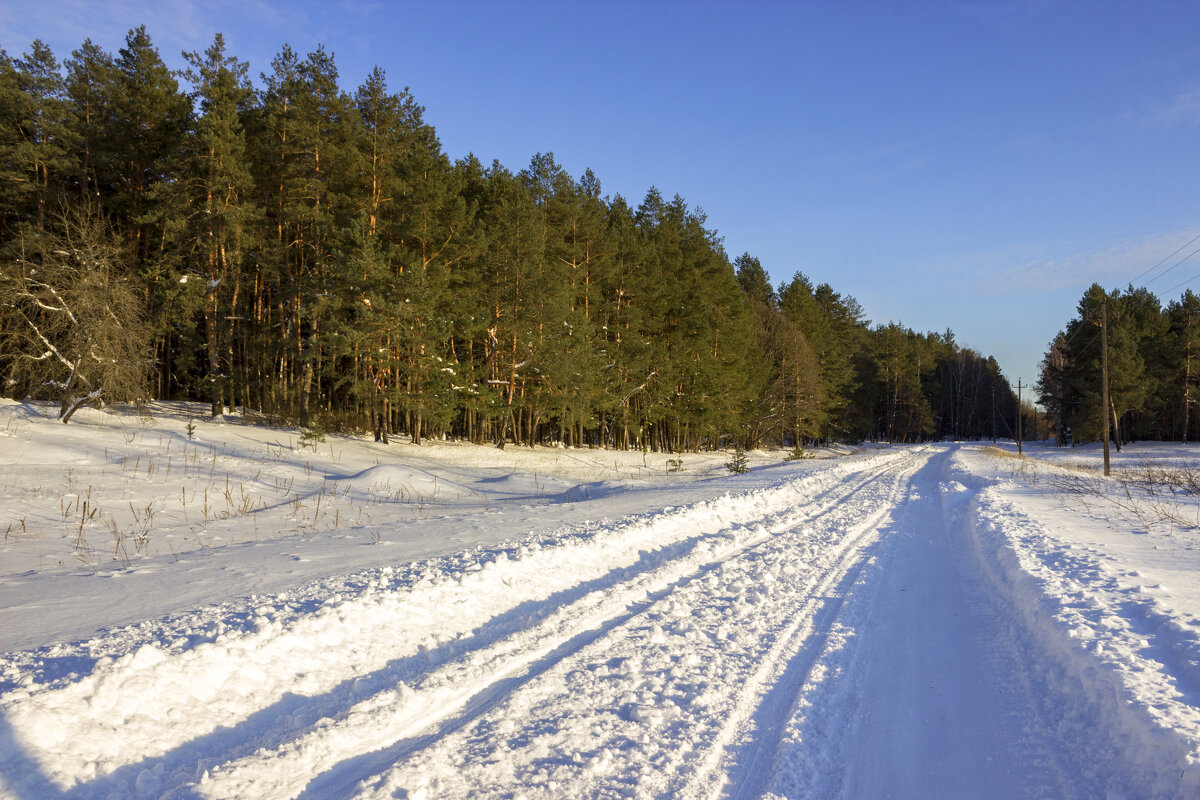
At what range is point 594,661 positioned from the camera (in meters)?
4.56

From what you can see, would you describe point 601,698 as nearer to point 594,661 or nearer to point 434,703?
point 594,661

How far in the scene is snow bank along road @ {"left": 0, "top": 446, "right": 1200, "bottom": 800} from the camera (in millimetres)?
3102

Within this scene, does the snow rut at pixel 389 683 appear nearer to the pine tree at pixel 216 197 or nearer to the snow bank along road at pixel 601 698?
the snow bank along road at pixel 601 698

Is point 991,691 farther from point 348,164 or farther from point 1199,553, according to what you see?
point 348,164

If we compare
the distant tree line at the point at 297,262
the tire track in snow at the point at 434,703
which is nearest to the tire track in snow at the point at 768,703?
the tire track in snow at the point at 434,703

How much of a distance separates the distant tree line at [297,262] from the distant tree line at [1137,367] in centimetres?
4506

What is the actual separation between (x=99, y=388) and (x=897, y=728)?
78.8 ft

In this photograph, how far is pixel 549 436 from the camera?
131 ft

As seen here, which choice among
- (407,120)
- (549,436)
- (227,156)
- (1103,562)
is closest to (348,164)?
(227,156)

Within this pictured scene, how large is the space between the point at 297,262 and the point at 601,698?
3139 cm

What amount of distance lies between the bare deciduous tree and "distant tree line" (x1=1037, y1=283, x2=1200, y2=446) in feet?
218

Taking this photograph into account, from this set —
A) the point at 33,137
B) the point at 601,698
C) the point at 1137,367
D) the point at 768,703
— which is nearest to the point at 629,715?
the point at 601,698

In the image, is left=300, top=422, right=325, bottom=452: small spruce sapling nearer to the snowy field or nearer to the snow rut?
the snowy field

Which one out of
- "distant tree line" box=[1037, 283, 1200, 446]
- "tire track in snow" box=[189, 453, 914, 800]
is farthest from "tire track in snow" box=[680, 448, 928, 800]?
"distant tree line" box=[1037, 283, 1200, 446]
